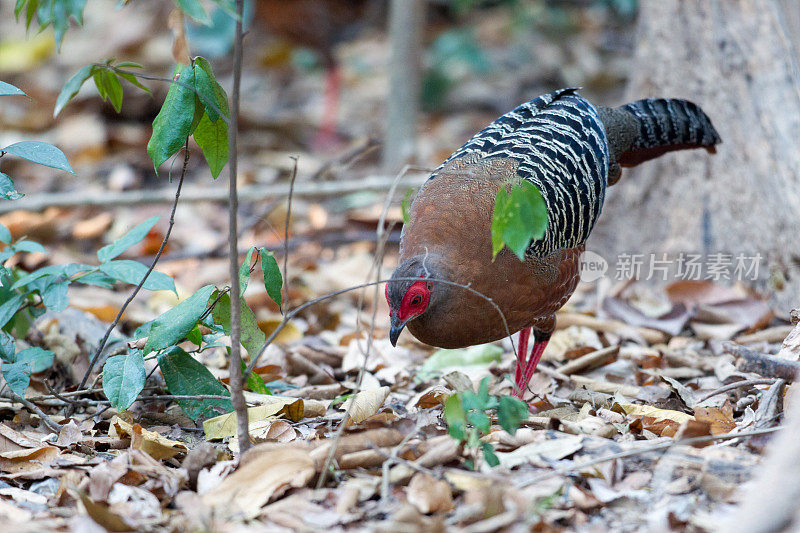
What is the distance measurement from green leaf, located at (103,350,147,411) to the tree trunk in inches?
134

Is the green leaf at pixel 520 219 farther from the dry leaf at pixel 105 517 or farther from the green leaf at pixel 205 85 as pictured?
the dry leaf at pixel 105 517

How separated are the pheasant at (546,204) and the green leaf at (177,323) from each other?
69 centimetres

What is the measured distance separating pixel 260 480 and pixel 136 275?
1.12m

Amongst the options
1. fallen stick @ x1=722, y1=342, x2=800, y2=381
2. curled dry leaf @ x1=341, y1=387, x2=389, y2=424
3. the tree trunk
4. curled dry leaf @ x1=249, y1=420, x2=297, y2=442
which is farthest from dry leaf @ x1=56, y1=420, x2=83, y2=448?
the tree trunk

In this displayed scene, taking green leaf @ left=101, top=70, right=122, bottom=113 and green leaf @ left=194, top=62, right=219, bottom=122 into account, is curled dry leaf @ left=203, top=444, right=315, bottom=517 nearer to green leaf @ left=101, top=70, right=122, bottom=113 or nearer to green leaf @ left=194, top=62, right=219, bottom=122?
green leaf @ left=194, top=62, right=219, bottom=122

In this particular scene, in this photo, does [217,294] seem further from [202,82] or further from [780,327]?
[780,327]

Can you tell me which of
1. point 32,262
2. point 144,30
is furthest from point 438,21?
point 32,262

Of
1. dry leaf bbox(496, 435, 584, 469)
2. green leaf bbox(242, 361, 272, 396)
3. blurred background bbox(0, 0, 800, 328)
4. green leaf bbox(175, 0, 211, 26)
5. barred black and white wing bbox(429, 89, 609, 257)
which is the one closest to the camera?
green leaf bbox(175, 0, 211, 26)

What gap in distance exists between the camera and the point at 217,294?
291 centimetres

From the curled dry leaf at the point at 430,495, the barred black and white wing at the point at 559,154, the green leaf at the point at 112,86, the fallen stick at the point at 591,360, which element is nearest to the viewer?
the curled dry leaf at the point at 430,495

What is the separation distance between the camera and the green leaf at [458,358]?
12.4 feet

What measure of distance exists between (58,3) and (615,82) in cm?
717

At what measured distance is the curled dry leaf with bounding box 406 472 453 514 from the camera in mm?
2109

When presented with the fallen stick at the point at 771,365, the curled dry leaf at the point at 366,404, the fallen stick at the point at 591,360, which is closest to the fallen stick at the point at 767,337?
the fallen stick at the point at 591,360
